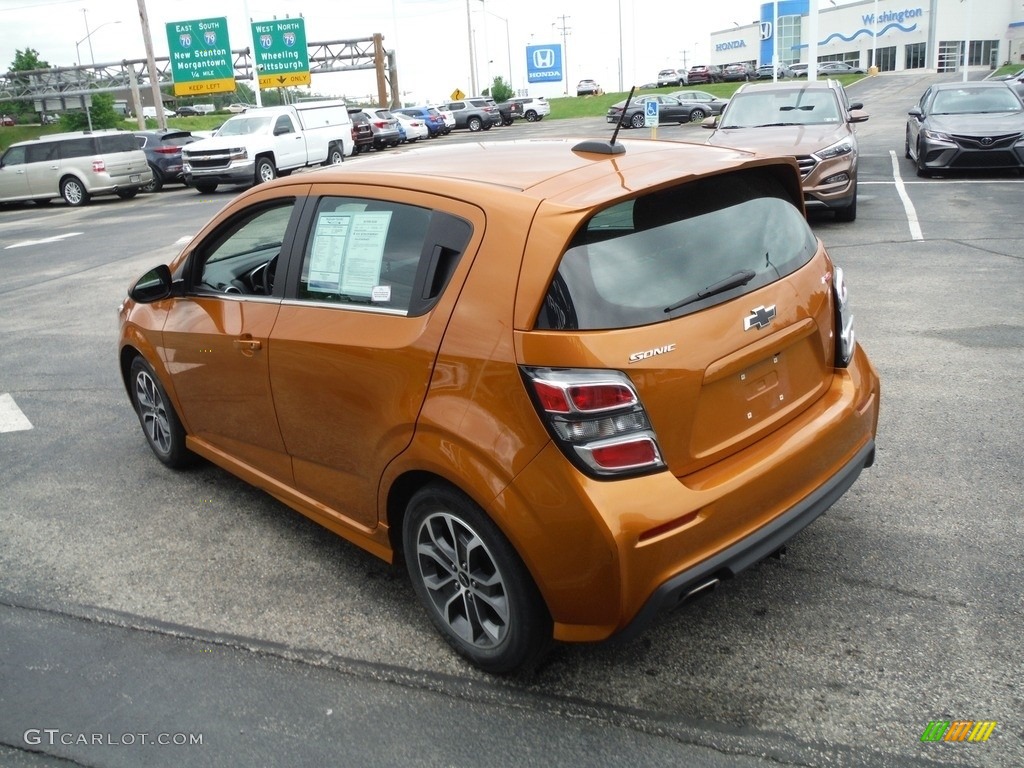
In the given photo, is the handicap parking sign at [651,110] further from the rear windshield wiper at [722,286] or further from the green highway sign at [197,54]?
the green highway sign at [197,54]

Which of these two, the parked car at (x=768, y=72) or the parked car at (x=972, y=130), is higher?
the parked car at (x=768, y=72)

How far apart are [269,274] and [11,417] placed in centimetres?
349

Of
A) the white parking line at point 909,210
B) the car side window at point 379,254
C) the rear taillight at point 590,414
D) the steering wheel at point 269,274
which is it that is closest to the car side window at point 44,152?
the white parking line at point 909,210

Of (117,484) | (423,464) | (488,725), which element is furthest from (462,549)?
(117,484)

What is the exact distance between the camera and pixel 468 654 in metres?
3.30

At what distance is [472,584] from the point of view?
10.6ft

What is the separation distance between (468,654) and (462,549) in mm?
402

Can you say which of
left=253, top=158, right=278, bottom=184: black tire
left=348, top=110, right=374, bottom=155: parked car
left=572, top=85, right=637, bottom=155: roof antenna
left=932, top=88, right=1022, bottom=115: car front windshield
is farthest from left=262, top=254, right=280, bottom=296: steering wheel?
left=348, top=110, right=374, bottom=155: parked car

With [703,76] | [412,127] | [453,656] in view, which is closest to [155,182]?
[412,127]

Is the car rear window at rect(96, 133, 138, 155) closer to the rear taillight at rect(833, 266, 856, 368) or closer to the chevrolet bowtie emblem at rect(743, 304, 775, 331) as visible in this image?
the rear taillight at rect(833, 266, 856, 368)

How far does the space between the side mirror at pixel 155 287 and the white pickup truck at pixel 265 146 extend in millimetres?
21020

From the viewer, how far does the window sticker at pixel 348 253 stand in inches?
137

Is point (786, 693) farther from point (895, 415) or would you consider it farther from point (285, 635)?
point (895, 415)

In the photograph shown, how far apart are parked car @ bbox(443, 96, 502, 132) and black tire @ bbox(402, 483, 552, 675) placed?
177 feet
